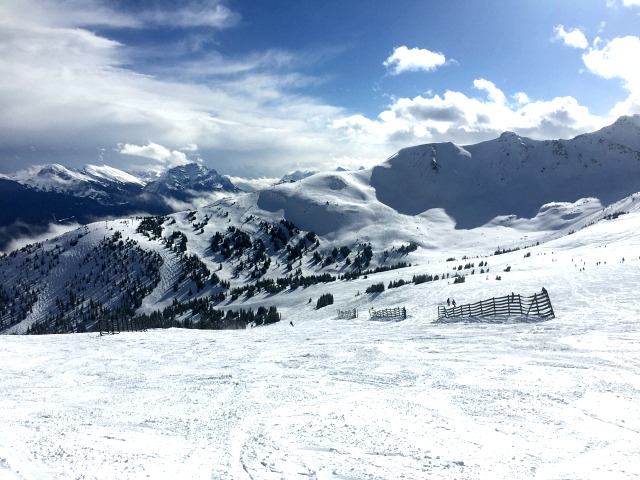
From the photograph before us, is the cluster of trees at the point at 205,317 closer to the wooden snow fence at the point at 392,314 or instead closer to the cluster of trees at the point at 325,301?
the cluster of trees at the point at 325,301

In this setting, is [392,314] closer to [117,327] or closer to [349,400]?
[117,327]

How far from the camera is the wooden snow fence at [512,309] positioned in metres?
32.4

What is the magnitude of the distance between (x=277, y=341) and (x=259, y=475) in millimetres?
24026

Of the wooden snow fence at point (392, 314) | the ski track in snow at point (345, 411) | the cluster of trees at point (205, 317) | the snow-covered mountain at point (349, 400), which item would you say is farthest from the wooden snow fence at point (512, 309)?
the cluster of trees at point (205, 317)

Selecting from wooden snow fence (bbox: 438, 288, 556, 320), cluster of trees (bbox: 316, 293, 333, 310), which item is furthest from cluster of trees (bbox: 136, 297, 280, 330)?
wooden snow fence (bbox: 438, 288, 556, 320)

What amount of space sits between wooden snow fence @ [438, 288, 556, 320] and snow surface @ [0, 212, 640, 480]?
5.40 feet

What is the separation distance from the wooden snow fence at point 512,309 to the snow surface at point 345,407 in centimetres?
165

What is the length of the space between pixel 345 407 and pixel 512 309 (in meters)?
25.4

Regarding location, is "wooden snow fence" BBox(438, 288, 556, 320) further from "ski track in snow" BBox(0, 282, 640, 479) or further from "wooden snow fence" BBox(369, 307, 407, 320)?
"ski track in snow" BBox(0, 282, 640, 479)

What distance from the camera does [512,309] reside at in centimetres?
3444

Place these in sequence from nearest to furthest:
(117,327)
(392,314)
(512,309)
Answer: (512,309)
(117,327)
(392,314)

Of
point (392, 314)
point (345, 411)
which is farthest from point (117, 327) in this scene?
point (345, 411)

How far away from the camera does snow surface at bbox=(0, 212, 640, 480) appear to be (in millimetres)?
9961

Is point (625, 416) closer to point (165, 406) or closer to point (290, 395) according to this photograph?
point (290, 395)
